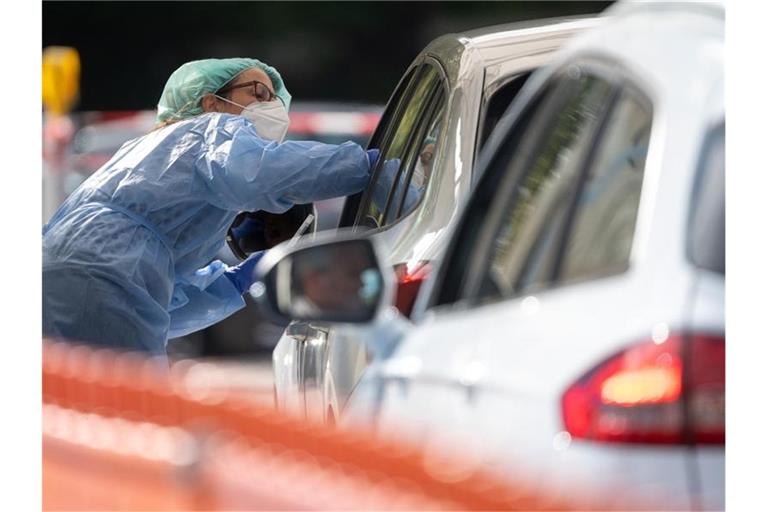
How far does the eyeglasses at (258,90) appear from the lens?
4465mm

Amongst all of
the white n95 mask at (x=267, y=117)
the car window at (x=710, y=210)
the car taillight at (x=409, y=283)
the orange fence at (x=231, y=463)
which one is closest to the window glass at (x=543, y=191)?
the car window at (x=710, y=210)

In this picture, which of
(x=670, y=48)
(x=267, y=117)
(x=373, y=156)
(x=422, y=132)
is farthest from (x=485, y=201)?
(x=267, y=117)

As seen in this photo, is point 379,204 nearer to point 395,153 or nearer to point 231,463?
point 395,153

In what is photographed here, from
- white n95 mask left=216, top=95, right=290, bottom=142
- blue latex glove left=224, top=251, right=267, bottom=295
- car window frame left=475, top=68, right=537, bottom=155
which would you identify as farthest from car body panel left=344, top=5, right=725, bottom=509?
blue latex glove left=224, top=251, right=267, bottom=295

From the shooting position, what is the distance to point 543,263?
81.7 inches

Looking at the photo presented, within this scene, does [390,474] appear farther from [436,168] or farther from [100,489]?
[436,168]

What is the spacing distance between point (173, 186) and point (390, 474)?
2617 millimetres

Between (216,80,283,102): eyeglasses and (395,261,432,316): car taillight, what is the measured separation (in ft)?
4.45

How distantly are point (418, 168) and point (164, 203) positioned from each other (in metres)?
0.86

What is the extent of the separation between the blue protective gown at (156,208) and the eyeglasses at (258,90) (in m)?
0.28

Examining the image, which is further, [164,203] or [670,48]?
[164,203]

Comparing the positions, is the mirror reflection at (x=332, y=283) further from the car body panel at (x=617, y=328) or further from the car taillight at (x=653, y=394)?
the car taillight at (x=653, y=394)

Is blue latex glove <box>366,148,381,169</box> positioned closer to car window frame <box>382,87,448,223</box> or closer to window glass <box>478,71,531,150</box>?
car window frame <box>382,87,448,223</box>

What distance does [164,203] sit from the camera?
4176 mm
